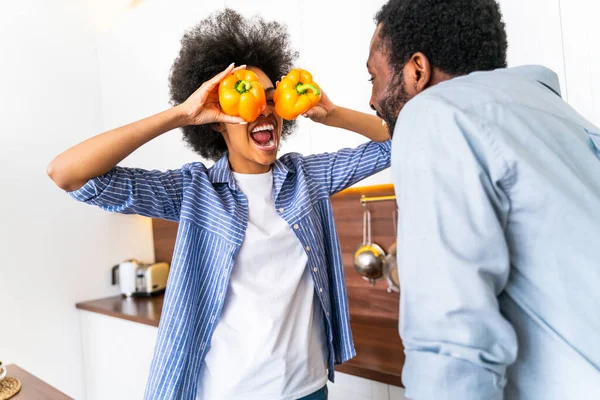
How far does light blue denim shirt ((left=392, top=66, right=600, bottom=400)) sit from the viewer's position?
20.3 inches

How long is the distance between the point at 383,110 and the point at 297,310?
0.49 metres

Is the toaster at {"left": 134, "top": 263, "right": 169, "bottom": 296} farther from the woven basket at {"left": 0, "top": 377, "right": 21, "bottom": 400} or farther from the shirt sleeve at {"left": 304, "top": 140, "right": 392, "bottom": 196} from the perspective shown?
the shirt sleeve at {"left": 304, "top": 140, "right": 392, "bottom": 196}

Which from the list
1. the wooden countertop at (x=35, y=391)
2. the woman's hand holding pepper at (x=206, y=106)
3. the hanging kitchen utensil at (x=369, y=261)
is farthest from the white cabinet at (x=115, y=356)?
the woman's hand holding pepper at (x=206, y=106)

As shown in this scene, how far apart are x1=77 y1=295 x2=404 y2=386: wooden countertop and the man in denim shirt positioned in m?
0.86

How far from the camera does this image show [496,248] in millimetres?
526

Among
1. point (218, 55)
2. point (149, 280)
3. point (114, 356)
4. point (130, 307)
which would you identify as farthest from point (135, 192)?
point (149, 280)

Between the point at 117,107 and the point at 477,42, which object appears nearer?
the point at 477,42

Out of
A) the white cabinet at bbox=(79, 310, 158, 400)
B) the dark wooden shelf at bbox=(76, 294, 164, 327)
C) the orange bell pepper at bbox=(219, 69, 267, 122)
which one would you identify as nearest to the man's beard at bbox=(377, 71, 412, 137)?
the orange bell pepper at bbox=(219, 69, 267, 122)

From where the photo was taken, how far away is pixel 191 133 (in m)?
1.43

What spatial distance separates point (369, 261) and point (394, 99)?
4.10ft

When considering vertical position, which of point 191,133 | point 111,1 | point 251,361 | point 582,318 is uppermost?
point 111,1

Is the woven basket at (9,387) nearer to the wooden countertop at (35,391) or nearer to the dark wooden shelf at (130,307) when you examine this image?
the wooden countertop at (35,391)

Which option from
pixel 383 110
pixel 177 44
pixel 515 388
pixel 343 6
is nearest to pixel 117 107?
pixel 177 44

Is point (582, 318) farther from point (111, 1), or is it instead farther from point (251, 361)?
point (111, 1)
